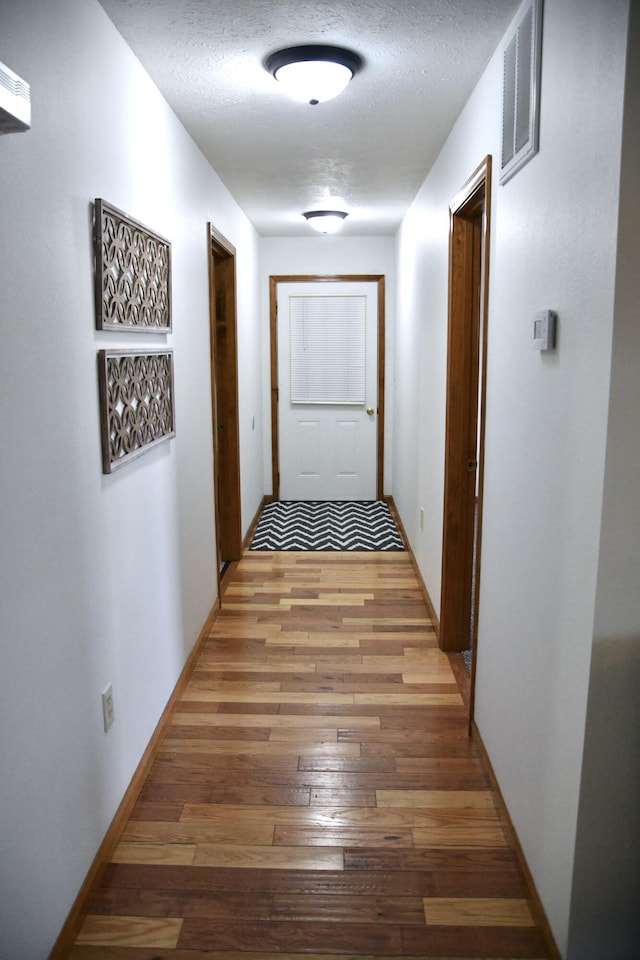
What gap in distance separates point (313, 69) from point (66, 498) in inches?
63.1

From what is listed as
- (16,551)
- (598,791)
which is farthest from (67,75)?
(598,791)

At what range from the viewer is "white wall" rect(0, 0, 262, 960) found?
4.65 ft

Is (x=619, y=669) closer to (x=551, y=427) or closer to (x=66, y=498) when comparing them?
(x=551, y=427)

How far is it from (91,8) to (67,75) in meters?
0.31

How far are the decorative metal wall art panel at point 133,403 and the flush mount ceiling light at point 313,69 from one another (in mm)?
1015

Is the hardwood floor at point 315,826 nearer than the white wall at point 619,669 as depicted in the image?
No

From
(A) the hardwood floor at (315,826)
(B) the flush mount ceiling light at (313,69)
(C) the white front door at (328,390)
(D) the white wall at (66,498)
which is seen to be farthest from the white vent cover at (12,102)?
(C) the white front door at (328,390)

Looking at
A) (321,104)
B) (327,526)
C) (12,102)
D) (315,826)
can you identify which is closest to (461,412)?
(321,104)

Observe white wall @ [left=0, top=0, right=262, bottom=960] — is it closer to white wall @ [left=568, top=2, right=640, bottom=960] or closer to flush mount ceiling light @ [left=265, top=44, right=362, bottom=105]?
flush mount ceiling light @ [left=265, top=44, right=362, bottom=105]

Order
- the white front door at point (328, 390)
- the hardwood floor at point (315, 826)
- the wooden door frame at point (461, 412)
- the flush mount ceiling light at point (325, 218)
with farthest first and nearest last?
the white front door at point (328, 390)
the flush mount ceiling light at point (325, 218)
the wooden door frame at point (461, 412)
the hardwood floor at point (315, 826)

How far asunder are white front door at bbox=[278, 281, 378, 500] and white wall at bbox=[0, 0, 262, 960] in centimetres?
362

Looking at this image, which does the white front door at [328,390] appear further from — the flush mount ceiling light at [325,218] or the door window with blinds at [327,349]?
the flush mount ceiling light at [325,218]

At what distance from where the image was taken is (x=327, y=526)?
18.8 feet

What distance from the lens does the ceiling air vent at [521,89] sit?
1.77m
